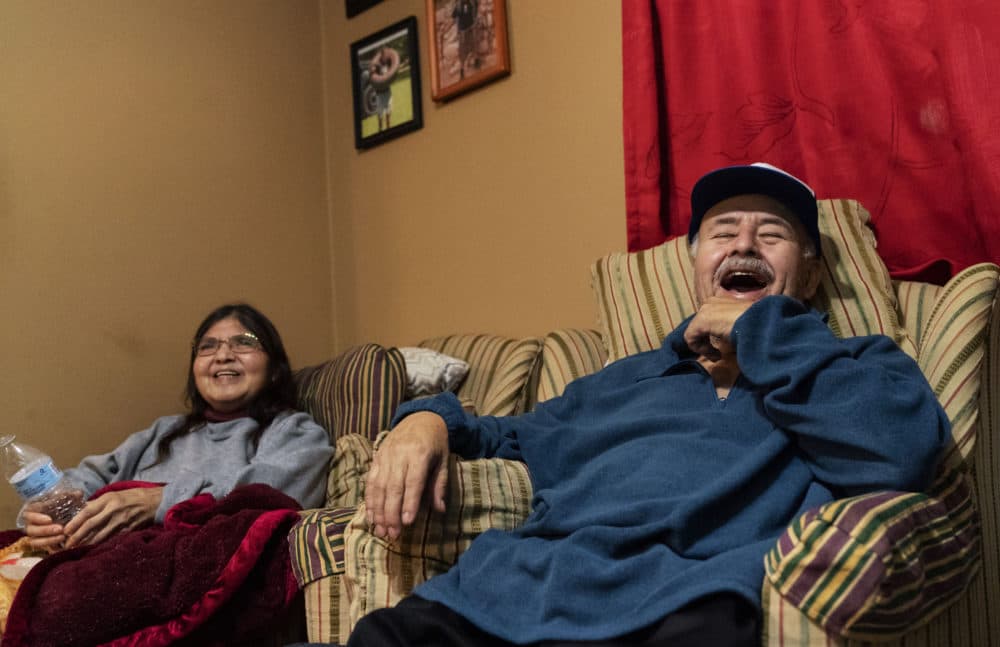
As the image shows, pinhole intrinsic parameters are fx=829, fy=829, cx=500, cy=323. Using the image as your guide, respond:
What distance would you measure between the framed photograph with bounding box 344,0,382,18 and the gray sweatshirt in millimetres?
1583

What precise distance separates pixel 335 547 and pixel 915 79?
1.44 m

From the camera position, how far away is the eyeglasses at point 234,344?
2.13 meters

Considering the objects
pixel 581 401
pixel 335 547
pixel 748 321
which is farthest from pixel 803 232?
pixel 335 547

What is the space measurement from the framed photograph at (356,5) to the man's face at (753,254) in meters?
1.82

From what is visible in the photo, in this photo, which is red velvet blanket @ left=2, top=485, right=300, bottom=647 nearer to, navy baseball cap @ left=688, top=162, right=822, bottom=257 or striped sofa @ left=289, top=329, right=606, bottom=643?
striped sofa @ left=289, top=329, right=606, bottom=643

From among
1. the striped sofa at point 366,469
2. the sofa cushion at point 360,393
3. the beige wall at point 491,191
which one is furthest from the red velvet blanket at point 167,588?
the beige wall at point 491,191

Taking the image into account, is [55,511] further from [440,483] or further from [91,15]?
[91,15]

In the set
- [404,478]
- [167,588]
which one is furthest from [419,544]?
[167,588]

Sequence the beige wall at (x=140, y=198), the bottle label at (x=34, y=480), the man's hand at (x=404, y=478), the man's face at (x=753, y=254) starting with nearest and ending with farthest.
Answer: the man's hand at (x=404, y=478) < the man's face at (x=753, y=254) < the bottle label at (x=34, y=480) < the beige wall at (x=140, y=198)

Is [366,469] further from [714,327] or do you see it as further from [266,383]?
[714,327]

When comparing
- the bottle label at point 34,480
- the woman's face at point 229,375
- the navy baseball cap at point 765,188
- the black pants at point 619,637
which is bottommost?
the black pants at point 619,637

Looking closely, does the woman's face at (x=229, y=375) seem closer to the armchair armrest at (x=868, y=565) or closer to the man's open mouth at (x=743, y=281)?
the man's open mouth at (x=743, y=281)

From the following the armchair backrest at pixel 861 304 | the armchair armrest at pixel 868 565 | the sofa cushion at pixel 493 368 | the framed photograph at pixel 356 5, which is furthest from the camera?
the framed photograph at pixel 356 5

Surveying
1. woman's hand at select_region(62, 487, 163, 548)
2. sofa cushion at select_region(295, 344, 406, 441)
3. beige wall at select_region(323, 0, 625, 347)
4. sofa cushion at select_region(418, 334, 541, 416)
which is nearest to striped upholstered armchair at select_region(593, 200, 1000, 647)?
sofa cushion at select_region(418, 334, 541, 416)
